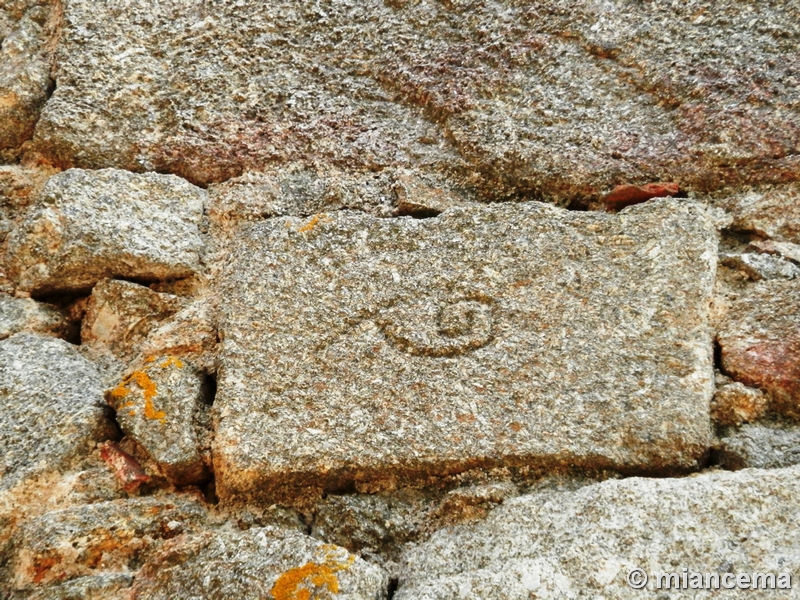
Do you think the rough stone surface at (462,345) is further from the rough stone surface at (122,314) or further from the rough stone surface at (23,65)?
the rough stone surface at (23,65)

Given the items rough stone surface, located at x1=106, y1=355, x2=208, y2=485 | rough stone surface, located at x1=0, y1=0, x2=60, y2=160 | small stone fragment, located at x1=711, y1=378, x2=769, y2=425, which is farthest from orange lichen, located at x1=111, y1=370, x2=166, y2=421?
small stone fragment, located at x1=711, y1=378, x2=769, y2=425

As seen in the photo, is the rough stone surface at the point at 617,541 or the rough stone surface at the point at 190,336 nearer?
the rough stone surface at the point at 617,541

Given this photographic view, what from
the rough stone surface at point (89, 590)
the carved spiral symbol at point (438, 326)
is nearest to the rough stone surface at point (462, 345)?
the carved spiral symbol at point (438, 326)

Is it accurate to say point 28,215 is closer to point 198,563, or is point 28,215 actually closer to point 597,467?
point 198,563

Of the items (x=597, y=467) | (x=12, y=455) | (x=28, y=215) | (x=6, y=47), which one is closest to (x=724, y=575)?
(x=597, y=467)

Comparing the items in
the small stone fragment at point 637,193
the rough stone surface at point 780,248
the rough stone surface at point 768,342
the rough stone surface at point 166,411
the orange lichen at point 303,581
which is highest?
the small stone fragment at point 637,193

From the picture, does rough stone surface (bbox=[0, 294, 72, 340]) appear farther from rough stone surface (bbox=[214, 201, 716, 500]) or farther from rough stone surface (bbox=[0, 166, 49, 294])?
rough stone surface (bbox=[214, 201, 716, 500])

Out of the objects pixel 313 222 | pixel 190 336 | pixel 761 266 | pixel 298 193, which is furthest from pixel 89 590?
pixel 761 266
